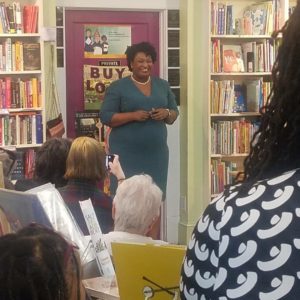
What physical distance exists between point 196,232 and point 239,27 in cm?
469

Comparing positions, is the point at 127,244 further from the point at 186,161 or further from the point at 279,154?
the point at 186,161

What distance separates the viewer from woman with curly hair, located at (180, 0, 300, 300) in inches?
38.7

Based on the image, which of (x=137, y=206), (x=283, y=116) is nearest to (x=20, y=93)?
(x=137, y=206)

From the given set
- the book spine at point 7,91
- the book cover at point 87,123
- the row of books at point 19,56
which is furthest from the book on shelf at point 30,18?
the book cover at point 87,123

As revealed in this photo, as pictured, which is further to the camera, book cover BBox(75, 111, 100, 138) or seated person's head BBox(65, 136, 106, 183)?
book cover BBox(75, 111, 100, 138)

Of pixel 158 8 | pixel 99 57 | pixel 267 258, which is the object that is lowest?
pixel 267 258

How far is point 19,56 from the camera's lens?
501cm

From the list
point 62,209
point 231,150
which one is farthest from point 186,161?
point 62,209

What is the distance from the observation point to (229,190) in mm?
1075

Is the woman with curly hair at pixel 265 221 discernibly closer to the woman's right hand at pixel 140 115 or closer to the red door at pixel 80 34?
the woman's right hand at pixel 140 115

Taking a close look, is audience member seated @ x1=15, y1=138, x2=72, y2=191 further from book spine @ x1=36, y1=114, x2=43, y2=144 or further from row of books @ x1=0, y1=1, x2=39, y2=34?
row of books @ x1=0, y1=1, x2=39, y2=34

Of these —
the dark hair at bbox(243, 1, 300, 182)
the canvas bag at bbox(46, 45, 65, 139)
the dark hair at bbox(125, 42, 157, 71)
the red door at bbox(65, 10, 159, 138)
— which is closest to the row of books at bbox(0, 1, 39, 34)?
the canvas bag at bbox(46, 45, 65, 139)

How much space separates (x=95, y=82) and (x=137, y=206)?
10.5ft

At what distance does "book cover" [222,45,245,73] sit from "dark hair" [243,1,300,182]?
4481 millimetres
